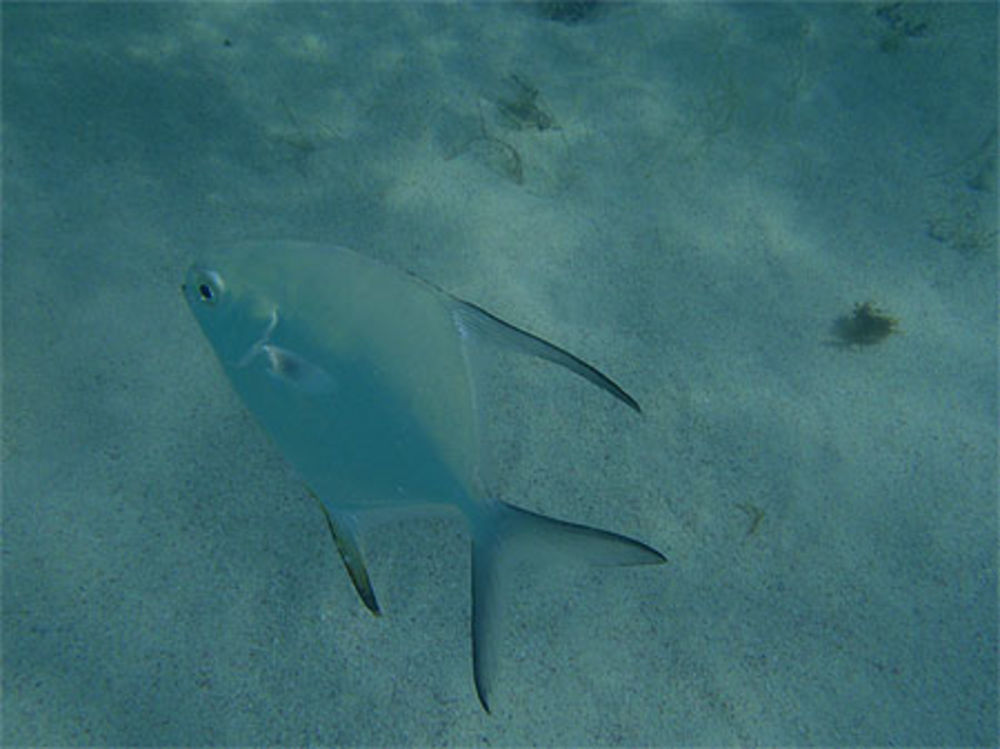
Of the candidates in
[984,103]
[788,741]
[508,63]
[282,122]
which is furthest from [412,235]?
[984,103]

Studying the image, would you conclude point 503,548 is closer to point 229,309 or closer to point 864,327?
point 229,309

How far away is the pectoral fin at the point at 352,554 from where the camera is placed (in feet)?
4.67

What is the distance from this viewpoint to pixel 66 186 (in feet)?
9.34

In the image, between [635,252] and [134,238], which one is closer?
[134,238]

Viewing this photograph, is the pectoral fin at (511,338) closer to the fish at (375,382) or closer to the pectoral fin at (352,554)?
the fish at (375,382)

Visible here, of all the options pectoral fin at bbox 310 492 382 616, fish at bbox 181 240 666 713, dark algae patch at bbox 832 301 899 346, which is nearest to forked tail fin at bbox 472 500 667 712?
fish at bbox 181 240 666 713

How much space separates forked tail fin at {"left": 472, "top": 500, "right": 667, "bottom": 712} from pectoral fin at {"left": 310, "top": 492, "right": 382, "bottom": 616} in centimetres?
26

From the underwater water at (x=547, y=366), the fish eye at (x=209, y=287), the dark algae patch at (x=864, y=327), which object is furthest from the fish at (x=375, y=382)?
the dark algae patch at (x=864, y=327)

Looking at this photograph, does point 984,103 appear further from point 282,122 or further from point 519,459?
point 282,122

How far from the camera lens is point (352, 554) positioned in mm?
1453

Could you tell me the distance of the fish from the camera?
1376 mm

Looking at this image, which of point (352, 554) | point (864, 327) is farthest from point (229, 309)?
point (864, 327)

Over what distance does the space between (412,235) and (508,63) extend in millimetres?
1546

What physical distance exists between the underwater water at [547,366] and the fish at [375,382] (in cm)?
72
